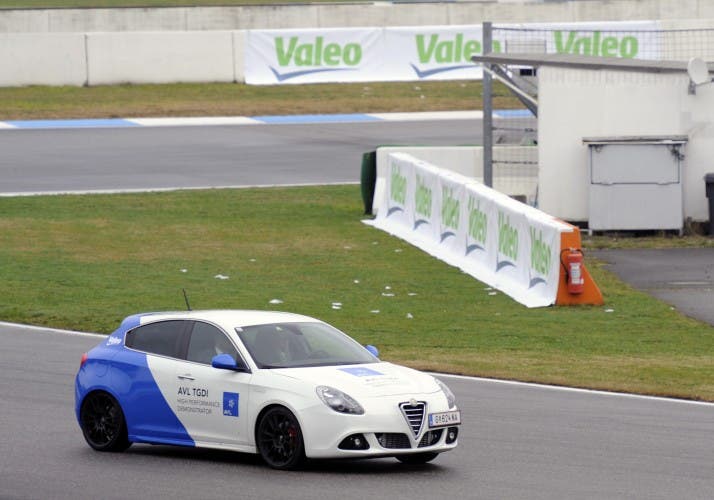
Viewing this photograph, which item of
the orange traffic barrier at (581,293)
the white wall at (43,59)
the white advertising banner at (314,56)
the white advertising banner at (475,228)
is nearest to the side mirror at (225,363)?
the white advertising banner at (475,228)

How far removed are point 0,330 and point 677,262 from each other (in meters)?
11.9

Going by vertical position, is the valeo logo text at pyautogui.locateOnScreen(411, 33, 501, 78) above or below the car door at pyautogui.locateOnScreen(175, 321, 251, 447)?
above

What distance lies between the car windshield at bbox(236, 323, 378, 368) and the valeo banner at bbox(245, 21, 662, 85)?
3451 cm

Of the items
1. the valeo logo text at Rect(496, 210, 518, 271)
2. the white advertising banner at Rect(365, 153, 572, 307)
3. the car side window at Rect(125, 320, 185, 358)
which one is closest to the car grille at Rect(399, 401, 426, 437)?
the car side window at Rect(125, 320, 185, 358)

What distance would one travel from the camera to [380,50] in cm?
4853

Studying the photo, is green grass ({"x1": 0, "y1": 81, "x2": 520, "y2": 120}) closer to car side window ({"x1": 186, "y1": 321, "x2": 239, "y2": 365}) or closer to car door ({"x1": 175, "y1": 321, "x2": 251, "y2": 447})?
car side window ({"x1": 186, "y1": 321, "x2": 239, "y2": 365})

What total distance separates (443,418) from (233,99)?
3501 cm

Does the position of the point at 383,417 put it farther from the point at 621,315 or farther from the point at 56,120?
the point at 56,120

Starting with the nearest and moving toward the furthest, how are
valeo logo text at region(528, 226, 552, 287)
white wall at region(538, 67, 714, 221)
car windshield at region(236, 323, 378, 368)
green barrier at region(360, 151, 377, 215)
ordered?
1. car windshield at region(236, 323, 378, 368)
2. valeo logo text at region(528, 226, 552, 287)
3. white wall at region(538, 67, 714, 221)
4. green barrier at region(360, 151, 377, 215)

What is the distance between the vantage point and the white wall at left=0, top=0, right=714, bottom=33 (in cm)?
5347

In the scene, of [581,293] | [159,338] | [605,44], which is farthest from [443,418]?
[605,44]

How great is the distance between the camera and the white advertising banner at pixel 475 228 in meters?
22.9

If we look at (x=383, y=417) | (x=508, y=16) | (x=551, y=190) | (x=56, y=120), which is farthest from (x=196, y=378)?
(x=508, y=16)

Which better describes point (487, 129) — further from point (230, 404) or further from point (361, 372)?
point (230, 404)
